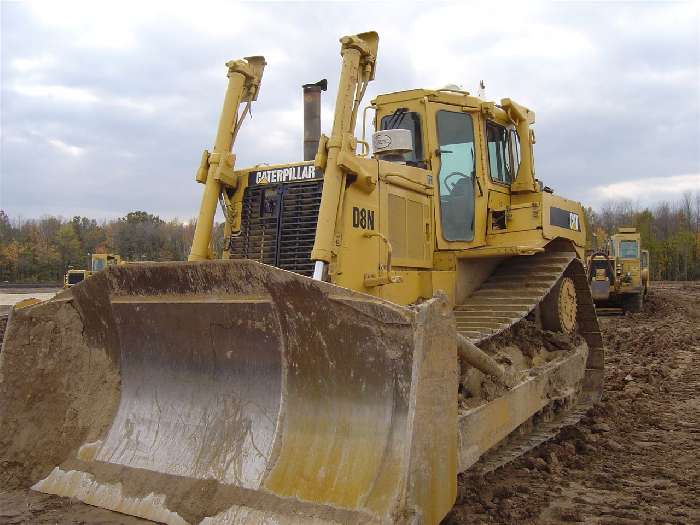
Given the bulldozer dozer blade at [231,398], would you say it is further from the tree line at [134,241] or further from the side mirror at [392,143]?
the tree line at [134,241]

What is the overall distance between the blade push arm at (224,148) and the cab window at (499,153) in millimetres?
2281

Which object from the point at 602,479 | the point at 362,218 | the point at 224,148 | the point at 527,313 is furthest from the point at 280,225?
the point at 602,479

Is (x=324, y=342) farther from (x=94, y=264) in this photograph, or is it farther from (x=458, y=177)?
(x=94, y=264)

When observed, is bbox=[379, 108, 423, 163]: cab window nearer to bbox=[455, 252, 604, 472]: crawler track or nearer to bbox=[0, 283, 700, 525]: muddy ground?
bbox=[455, 252, 604, 472]: crawler track

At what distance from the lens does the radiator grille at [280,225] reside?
5.28 metres

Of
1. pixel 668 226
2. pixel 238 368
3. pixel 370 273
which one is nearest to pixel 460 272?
pixel 370 273

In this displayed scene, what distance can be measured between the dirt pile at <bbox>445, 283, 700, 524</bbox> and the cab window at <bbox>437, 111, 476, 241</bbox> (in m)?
2.04

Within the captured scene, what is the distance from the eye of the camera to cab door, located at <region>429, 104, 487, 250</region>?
20.6 ft

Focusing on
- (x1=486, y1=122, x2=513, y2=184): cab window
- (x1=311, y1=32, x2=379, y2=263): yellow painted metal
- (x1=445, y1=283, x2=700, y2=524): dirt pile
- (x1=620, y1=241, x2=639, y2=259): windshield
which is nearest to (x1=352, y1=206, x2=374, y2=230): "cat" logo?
(x1=311, y1=32, x2=379, y2=263): yellow painted metal

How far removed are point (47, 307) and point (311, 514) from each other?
7.99 feet

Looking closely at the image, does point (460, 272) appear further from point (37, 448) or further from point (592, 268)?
point (592, 268)

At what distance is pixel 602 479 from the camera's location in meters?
4.92

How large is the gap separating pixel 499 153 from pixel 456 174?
30.5 inches

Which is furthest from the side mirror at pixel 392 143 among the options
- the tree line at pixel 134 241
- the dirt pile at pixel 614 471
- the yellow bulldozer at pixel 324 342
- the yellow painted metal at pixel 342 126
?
the tree line at pixel 134 241
